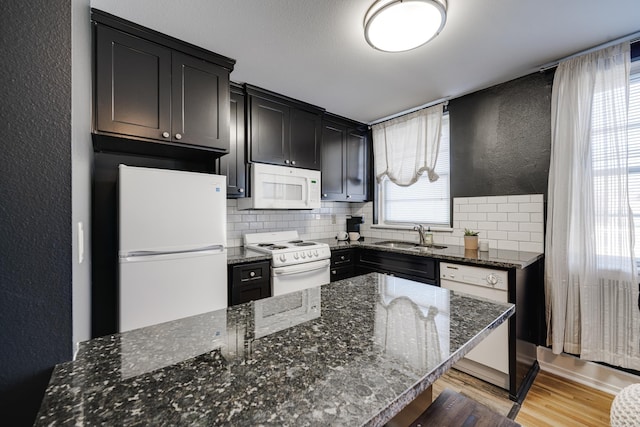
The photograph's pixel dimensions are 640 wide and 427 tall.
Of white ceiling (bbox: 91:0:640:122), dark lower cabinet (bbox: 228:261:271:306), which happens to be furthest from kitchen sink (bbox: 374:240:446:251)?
white ceiling (bbox: 91:0:640:122)

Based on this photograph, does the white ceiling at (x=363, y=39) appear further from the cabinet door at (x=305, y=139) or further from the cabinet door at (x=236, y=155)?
the cabinet door at (x=305, y=139)

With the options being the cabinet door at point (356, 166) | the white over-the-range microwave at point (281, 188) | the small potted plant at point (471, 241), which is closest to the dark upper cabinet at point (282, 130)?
the white over-the-range microwave at point (281, 188)

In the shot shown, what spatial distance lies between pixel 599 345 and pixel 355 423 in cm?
250

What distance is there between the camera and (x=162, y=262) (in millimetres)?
1796

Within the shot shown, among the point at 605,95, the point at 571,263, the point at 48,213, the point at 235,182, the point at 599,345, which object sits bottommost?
the point at 599,345

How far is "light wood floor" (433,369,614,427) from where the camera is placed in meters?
1.73

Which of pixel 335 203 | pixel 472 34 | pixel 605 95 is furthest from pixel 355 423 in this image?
pixel 335 203

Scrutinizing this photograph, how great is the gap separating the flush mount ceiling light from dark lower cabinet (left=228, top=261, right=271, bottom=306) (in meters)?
1.82

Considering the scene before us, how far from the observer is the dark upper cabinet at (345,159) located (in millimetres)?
3293

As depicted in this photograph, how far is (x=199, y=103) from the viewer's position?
2.10 metres

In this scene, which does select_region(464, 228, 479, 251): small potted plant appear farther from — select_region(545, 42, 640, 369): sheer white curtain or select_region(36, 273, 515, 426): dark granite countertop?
select_region(36, 273, 515, 426): dark granite countertop

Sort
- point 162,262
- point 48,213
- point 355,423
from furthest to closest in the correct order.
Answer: point 162,262 < point 48,213 < point 355,423

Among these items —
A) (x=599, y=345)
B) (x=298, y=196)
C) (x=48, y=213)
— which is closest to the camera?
(x=48, y=213)

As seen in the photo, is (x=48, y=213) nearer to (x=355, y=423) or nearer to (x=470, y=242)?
(x=355, y=423)
